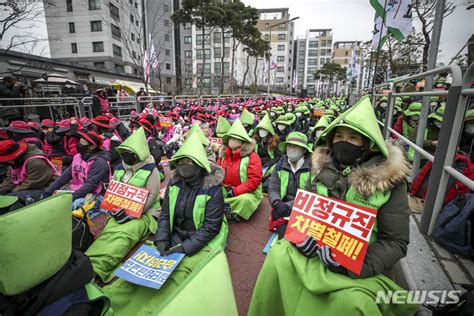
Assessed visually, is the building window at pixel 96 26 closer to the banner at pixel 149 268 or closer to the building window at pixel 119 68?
the building window at pixel 119 68

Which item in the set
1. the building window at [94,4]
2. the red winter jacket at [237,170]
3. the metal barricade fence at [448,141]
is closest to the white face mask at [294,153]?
the red winter jacket at [237,170]

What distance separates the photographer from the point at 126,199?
3.21 meters

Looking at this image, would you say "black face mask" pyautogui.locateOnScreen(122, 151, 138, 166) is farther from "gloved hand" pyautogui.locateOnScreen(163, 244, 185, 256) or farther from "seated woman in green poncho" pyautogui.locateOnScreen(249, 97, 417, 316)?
"seated woman in green poncho" pyautogui.locateOnScreen(249, 97, 417, 316)

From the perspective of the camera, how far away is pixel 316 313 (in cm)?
164

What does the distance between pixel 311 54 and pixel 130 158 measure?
3679 inches

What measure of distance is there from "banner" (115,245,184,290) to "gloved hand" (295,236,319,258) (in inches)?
47.1

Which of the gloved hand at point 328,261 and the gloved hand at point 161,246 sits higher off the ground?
the gloved hand at point 328,261

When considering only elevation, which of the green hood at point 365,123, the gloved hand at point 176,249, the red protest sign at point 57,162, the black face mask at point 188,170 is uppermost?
the green hood at point 365,123

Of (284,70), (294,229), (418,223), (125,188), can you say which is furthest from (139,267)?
(284,70)

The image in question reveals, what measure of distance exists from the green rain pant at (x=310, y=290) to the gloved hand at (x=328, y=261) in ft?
0.11

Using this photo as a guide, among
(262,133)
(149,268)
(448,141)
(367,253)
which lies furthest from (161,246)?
(262,133)

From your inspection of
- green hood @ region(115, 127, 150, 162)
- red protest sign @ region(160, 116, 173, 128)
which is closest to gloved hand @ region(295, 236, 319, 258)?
green hood @ region(115, 127, 150, 162)

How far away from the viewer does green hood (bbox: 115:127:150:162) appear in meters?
3.26

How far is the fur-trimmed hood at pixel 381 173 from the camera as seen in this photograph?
67.1 inches
